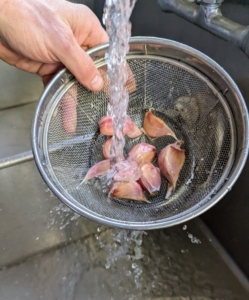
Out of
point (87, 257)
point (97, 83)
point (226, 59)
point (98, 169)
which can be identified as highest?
point (226, 59)

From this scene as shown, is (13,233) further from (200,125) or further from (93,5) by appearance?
(93,5)

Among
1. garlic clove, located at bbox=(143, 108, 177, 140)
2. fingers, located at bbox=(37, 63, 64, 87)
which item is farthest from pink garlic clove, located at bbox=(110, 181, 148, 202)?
fingers, located at bbox=(37, 63, 64, 87)

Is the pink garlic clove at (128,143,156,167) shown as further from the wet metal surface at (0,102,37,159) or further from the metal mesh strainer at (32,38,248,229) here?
the wet metal surface at (0,102,37,159)

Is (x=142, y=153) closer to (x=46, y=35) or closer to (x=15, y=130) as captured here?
(x=46, y=35)

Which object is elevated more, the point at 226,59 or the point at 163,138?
the point at 226,59

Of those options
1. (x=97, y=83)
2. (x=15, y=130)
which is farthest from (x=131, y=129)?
(x=15, y=130)

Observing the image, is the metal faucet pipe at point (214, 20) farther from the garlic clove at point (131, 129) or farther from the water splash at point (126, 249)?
the water splash at point (126, 249)
